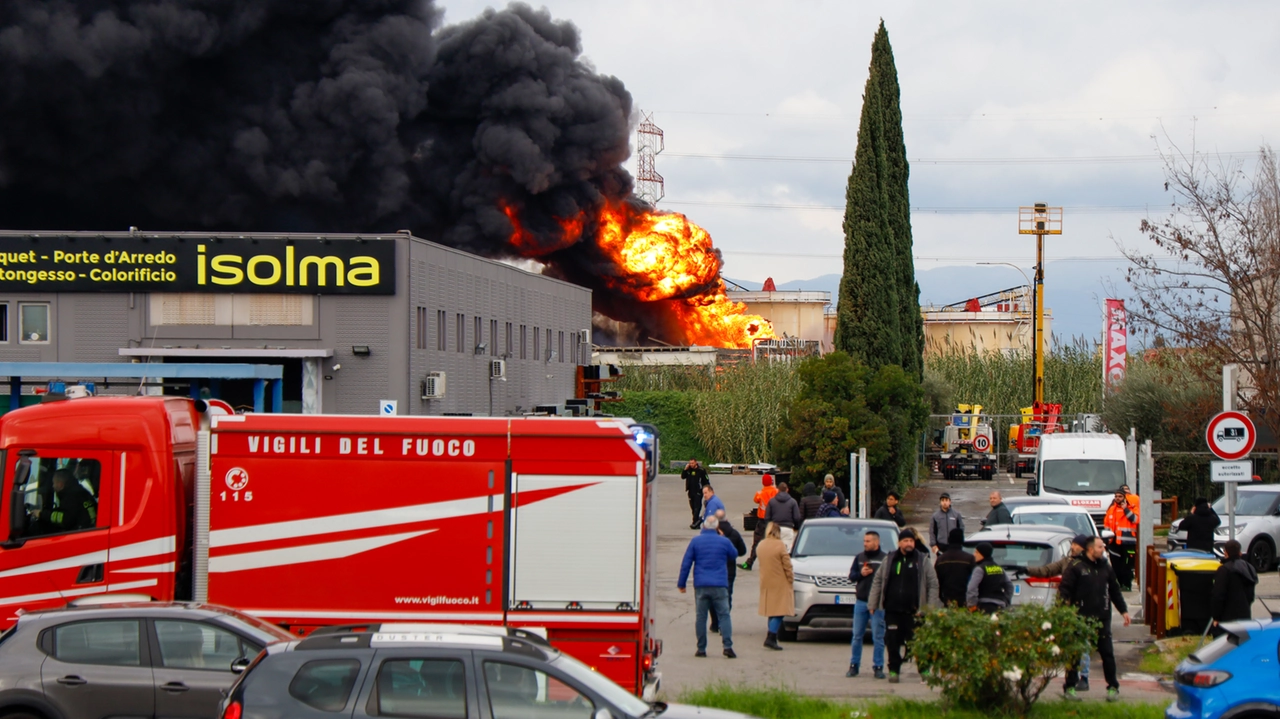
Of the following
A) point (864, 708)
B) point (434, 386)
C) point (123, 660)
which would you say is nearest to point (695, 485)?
point (434, 386)

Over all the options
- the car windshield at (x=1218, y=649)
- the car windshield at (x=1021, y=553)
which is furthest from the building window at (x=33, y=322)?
the car windshield at (x=1218, y=649)

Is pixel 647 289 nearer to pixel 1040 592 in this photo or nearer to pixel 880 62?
pixel 880 62

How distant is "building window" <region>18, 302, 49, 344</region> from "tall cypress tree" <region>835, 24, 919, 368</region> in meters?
19.4

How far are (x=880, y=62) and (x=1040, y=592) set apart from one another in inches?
906

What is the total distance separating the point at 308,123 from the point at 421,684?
48.2 m

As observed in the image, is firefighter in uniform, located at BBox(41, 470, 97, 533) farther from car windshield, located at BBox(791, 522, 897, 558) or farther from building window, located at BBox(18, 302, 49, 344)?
building window, located at BBox(18, 302, 49, 344)

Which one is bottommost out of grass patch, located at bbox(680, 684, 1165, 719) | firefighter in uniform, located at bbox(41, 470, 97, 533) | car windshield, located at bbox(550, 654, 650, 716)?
grass patch, located at bbox(680, 684, 1165, 719)

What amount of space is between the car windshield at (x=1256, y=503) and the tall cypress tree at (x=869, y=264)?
420 inches

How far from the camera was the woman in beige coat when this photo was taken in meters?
13.4

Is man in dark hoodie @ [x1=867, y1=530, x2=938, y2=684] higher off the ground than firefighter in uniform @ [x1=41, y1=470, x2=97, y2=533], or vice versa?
firefighter in uniform @ [x1=41, y1=470, x2=97, y2=533]

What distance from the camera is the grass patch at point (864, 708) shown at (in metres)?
10.1

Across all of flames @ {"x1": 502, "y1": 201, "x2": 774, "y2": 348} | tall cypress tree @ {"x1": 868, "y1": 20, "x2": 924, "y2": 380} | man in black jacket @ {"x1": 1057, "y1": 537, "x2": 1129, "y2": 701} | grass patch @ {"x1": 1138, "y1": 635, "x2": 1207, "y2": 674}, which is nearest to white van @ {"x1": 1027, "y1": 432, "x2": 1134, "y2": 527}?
tall cypress tree @ {"x1": 868, "y1": 20, "x2": 924, "y2": 380}

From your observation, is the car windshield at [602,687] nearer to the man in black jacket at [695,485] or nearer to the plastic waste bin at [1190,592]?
the plastic waste bin at [1190,592]

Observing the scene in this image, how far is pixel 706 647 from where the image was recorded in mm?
13719
